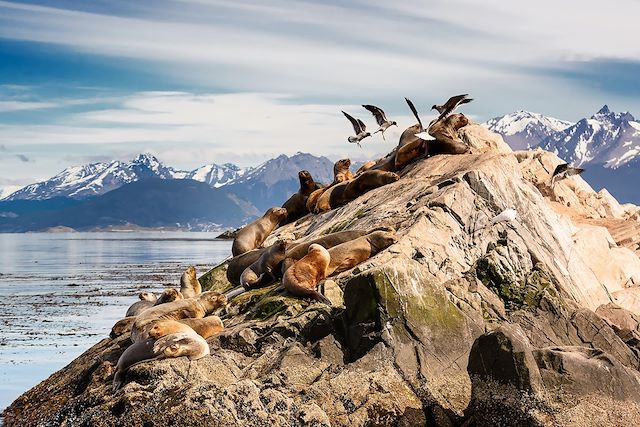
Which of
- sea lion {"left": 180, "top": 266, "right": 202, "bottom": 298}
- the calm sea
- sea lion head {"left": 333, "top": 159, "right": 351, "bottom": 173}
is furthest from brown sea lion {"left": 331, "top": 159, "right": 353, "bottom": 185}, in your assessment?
the calm sea

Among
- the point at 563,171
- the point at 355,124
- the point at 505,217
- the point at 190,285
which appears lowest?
the point at 190,285

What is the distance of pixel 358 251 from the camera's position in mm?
13555

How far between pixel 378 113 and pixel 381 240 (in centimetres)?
704

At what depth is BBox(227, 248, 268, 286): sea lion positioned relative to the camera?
52.5ft

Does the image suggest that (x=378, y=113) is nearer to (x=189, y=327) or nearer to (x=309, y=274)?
(x=309, y=274)

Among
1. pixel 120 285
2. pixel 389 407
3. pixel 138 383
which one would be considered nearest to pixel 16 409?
pixel 138 383

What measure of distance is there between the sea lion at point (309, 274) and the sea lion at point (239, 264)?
261cm

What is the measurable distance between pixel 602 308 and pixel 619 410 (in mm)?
4852

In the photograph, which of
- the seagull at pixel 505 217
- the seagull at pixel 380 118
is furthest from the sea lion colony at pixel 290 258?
the seagull at pixel 505 217

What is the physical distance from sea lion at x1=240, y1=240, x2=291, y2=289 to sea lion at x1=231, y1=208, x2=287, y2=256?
3626 millimetres

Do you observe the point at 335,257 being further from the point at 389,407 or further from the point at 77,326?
the point at 77,326

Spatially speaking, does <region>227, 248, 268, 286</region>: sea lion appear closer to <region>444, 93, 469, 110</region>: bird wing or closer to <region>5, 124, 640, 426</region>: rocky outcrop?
<region>5, 124, 640, 426</region>: rocky outcrop

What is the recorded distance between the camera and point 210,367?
35.1ft

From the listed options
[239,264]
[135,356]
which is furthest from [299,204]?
[135,356]
